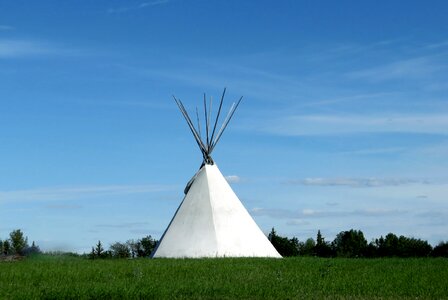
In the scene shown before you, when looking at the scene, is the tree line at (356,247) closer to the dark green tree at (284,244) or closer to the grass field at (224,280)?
the dark green tree at (284,244)

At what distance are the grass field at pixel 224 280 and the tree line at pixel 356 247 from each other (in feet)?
78.2

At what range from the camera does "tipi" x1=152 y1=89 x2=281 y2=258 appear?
29000 millimetres

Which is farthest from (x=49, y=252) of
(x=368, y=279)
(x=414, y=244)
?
→ (x=414, y=244)

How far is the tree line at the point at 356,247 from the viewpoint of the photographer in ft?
170

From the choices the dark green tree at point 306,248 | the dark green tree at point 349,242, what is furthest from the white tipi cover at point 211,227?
the dark green tree at point 349,242

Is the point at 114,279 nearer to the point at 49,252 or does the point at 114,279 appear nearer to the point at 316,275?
the point at 316,275

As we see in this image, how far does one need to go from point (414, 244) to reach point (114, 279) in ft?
140

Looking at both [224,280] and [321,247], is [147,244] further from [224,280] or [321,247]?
[224,280]

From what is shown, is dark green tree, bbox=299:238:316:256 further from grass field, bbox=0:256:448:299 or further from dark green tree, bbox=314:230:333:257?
grass field, bbox=0:256:448:299

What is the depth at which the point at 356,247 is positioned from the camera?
63.0 metres

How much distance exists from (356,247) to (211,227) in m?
36.7

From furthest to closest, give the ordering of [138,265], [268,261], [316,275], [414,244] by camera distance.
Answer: [414,244] → [268,261] → [138,265] → [316,275]

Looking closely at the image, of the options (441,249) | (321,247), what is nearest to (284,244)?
(321,247)

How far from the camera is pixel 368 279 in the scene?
2038 cm
